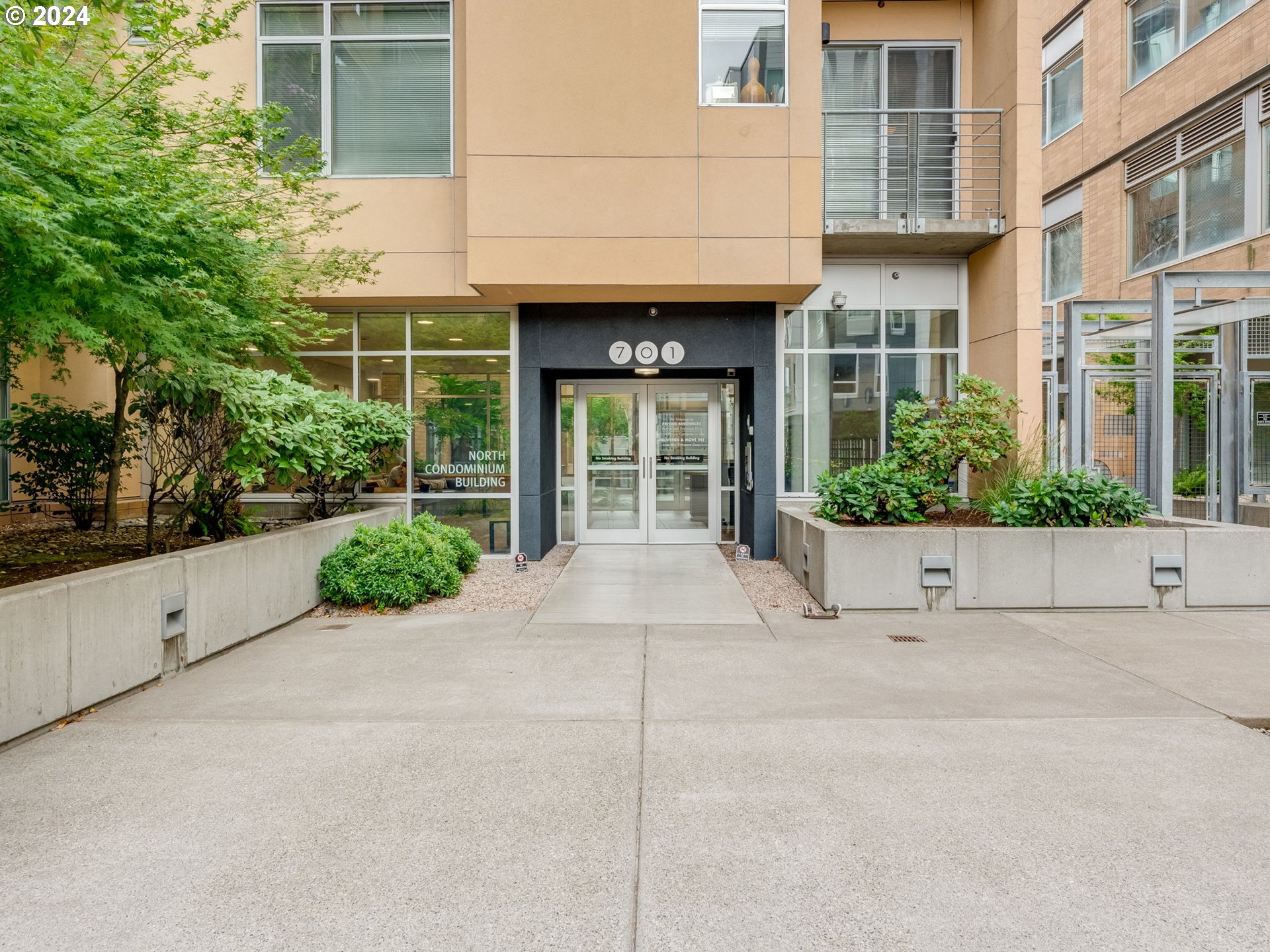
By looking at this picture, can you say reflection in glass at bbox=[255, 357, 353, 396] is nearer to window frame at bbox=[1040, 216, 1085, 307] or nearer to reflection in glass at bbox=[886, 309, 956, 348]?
reflection in glass at bbox=[886, 309, 956, 348]

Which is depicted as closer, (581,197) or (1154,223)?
(581,197)

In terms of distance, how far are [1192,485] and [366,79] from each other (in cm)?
1513

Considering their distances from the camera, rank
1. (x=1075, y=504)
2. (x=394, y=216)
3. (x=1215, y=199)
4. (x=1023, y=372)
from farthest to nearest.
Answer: (x=1215, y=199), (x=1023, y=372), (x=394, y=216), (x=1075, y=504)

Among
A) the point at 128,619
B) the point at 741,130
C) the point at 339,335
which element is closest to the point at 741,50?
the point at 741,130

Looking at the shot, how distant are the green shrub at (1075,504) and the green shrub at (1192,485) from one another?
696cm

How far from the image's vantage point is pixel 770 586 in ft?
27.4

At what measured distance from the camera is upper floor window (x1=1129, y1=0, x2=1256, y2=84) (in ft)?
44.4

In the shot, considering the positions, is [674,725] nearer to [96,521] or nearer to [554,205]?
[554,205]

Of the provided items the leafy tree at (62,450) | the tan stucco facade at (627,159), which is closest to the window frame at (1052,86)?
the tan stucco facade at (627,159)

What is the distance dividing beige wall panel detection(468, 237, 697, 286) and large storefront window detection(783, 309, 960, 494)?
106 inches

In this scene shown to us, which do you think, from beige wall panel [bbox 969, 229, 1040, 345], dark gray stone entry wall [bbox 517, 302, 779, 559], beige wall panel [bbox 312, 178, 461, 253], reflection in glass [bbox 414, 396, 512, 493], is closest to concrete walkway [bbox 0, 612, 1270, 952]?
dark gray stone entry wall [bbox 517, 302, 779, 559]

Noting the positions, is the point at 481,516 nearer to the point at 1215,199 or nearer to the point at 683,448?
the point at 683,448

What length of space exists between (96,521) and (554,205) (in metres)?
7.35

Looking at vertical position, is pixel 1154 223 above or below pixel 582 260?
above
